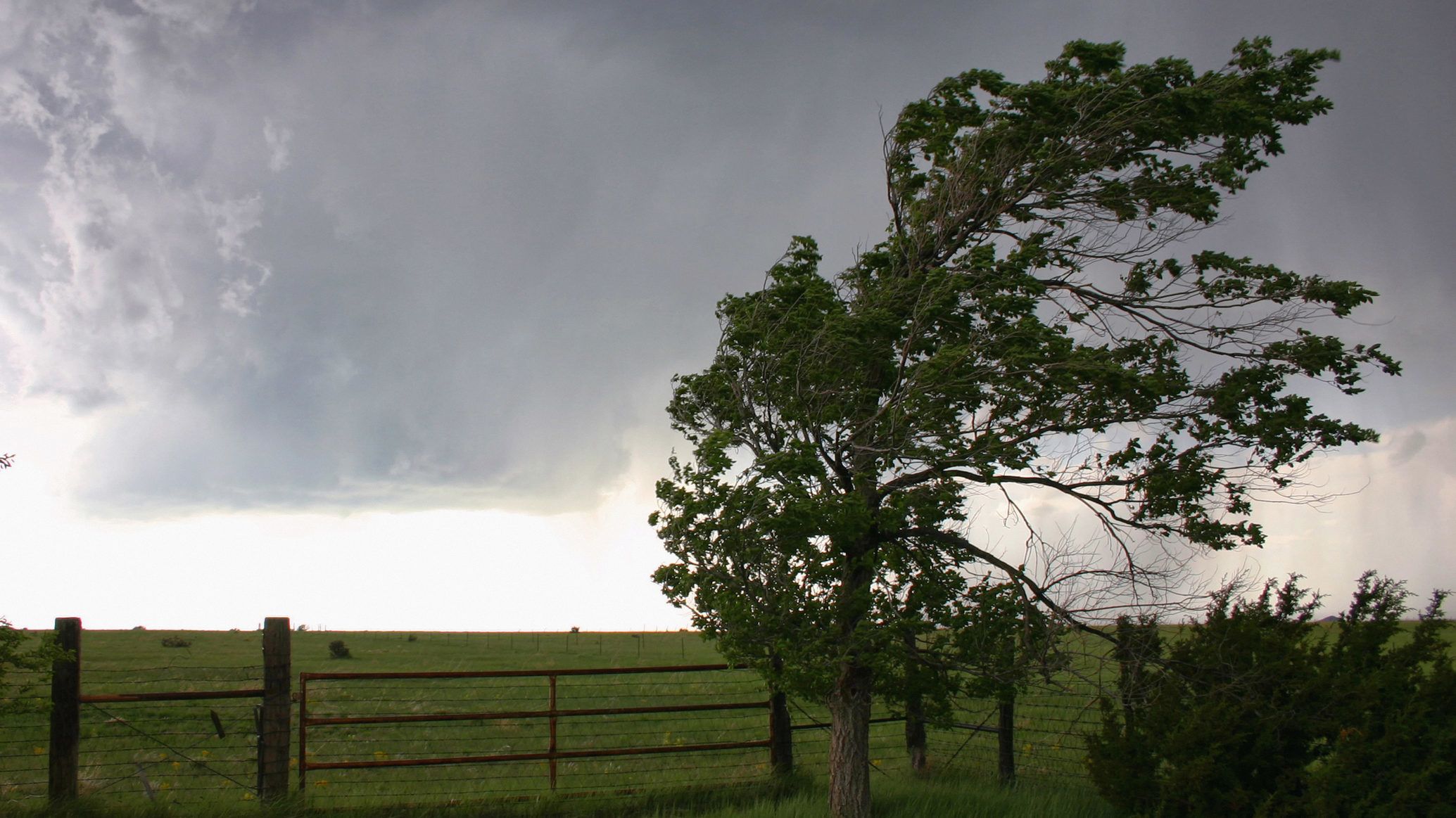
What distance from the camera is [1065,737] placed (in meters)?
19.1

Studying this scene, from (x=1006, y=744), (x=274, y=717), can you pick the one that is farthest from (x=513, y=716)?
(x=1006, y=744)

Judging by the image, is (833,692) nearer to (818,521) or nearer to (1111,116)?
(818,521)

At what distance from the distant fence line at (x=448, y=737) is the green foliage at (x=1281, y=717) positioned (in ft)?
2.91

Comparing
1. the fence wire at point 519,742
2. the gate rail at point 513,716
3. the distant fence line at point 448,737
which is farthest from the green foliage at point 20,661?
the fence wire at point 519,742

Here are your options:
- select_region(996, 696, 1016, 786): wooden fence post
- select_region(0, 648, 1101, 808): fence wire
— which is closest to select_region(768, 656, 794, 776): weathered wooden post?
select_region(0, 648, 1101, 808): fence wire

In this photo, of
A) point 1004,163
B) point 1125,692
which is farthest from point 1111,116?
point 1125,692

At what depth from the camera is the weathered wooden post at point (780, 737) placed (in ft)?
42.4

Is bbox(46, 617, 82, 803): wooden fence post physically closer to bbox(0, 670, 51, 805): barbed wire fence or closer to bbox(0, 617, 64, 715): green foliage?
bbox(0, 670, 51, 805): barbed wire fence

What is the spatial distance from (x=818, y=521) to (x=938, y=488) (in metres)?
1.97

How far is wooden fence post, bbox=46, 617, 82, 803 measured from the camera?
32.8 ft

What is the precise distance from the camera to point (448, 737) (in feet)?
52.0

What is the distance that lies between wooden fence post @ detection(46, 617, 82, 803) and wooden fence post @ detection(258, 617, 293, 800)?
1.90 meters

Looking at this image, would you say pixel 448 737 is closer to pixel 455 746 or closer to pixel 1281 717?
pixel 455 746

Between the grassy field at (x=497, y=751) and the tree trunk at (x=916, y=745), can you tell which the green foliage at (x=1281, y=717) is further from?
the tree trunk at (x=916, y=745)
